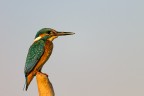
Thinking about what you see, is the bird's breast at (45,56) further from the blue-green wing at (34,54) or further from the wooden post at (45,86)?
the wooden post at (45,86)

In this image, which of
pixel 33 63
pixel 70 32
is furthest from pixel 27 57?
pixel 70 32

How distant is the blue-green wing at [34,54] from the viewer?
6459 millimetres

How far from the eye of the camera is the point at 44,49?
648 centimetres

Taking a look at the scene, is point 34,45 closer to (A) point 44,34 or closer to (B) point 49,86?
(A) point 44,34

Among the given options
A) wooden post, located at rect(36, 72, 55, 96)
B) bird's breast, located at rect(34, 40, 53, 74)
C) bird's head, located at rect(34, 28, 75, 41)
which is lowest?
wooden post, located at rect(36, 72, 55, 96)

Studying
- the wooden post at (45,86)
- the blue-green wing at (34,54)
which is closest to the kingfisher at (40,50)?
the blue-green wing at (34,54)

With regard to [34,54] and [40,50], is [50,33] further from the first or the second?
[34,54]

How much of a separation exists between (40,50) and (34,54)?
16 centimetres

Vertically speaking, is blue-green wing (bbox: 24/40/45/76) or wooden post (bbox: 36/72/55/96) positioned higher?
blue-green wing (bbox: 24/40/45/76)

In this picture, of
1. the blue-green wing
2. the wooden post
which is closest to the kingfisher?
the blue-green wing

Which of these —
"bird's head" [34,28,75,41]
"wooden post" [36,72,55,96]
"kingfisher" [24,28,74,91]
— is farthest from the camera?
"bird's head" [34,28,75,41]

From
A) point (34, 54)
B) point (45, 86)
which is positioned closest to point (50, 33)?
point (34, 54)

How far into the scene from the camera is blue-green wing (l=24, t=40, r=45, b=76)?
6459 millimetres

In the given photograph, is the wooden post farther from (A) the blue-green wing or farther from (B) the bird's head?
(B) the bird's head
